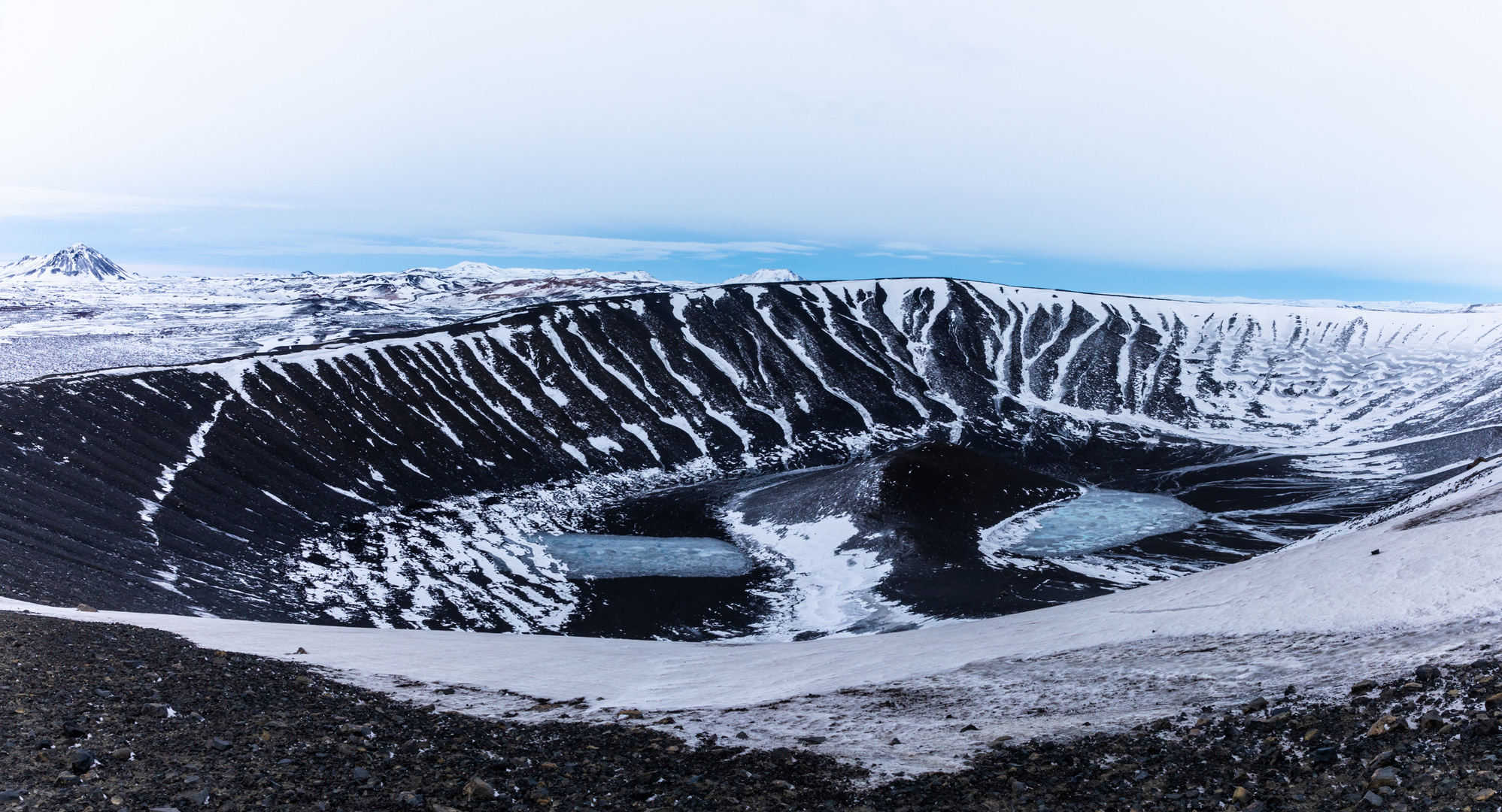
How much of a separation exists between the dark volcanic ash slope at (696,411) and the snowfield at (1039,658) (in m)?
19.0

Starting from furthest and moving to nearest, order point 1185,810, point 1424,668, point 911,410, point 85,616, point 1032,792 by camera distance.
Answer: point 911,410
point 85,616
point 1424,668
point 1032,792
point 1185,810

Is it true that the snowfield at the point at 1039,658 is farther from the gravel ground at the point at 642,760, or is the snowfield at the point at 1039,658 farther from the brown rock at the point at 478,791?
the brown rock at the point at 478,791

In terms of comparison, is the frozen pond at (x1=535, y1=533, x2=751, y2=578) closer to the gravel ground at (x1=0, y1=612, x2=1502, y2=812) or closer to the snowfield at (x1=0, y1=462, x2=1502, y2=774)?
the snowfield at (x1=0, y1=462, x2=1502, y2=774)

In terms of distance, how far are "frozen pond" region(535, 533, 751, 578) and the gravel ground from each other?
42.5m

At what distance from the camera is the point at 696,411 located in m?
99.5

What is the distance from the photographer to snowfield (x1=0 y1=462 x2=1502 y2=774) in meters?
11.7

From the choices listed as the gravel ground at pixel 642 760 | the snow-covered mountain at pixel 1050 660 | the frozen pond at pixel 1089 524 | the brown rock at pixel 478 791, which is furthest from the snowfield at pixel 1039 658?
the frozen pond at pixel 1089 524

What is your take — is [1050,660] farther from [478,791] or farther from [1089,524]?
[1089,524]

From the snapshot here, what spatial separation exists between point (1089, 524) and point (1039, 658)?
5506cm

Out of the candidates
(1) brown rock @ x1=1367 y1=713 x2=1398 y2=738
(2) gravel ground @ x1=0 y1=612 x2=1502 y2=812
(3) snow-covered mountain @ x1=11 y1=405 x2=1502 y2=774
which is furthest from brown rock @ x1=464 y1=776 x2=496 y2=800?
(1) brown rock @ x1=1367 y1=713 x2=1398 y2=738

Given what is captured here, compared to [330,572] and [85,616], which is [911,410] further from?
[85,616]

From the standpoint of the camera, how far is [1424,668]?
10.1 meters

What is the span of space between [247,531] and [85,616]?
34873 millimetres

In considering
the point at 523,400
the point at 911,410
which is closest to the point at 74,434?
the point at 523,400
